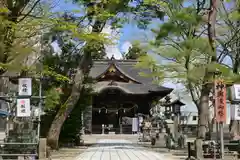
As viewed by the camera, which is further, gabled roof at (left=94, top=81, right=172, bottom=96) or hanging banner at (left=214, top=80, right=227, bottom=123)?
gabled roof at (left=94, top=81, right=172, bottom=96)

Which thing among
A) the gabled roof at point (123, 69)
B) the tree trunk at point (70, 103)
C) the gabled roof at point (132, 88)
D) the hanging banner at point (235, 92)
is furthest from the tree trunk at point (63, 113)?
the gabled roof at point (123, 69)

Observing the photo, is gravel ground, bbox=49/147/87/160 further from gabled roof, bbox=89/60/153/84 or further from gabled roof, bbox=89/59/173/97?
gabled roof, bbox=89/60/153/84

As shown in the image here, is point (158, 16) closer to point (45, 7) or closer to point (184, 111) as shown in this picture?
point (45, 7)

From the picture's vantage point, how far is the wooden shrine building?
39875 millimetres

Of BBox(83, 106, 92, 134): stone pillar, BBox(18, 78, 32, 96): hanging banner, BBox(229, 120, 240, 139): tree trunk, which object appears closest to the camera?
BBox(18, 78, 32, 96): hanging banner

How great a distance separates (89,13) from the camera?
17.5 m

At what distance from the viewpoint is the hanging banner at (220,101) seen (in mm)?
14273

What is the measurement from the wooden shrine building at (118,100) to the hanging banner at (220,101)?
81.4 ft

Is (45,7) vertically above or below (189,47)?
above

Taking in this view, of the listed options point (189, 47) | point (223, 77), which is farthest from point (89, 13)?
point (223, 77)

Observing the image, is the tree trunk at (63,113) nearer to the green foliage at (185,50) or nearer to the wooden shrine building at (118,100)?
the green foliage at (185,50)

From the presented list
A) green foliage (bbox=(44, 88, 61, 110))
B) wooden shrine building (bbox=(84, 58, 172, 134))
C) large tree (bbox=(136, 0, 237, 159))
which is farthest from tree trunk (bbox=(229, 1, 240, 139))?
wooden shrine building (bbox=(84, 58, 172, 134))

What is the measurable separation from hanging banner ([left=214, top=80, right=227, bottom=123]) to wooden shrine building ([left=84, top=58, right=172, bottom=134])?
24.8 m

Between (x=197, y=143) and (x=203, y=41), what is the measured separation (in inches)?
146
